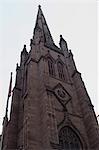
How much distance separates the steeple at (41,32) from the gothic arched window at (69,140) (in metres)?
14.5

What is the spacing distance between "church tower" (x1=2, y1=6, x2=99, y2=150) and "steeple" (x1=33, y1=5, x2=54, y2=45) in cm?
173

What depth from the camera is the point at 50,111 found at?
18.3 metres

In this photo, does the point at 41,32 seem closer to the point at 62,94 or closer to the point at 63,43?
the point at 63,43

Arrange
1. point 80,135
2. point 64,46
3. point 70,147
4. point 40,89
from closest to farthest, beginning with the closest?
point 70,147
point 80,135
point 40,89
point 64,46

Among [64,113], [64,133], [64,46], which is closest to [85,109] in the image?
[64,113]

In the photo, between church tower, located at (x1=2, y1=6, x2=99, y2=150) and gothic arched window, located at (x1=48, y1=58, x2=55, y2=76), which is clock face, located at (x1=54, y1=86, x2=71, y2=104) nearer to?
church tower, located at (x1=2, y1=6, x2=99, y2=150)

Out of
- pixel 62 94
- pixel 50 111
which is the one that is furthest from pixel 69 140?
pixel 62 94

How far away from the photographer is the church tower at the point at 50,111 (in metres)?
17.4

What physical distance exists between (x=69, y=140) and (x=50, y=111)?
3.07 metres

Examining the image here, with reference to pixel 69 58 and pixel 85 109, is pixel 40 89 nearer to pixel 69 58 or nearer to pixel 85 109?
pixel 85 109

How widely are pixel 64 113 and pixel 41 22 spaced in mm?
24088

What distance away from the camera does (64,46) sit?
34.0 metres

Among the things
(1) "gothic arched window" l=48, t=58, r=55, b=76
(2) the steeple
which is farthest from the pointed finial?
(1) "gothic arched window" l=48, t=58, r=55, b=76

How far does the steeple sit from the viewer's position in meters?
31.3
